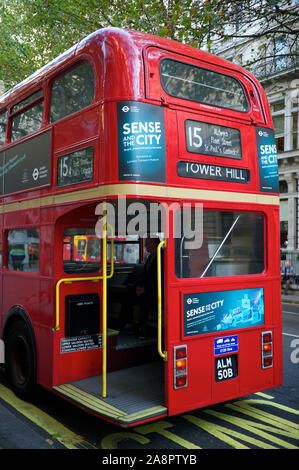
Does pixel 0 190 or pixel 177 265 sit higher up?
pixel 0 190

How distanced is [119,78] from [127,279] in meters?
3.40

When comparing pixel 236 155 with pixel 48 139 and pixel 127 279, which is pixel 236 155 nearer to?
pixel 48 139

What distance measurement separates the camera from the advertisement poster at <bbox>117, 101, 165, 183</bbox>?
4012 mm

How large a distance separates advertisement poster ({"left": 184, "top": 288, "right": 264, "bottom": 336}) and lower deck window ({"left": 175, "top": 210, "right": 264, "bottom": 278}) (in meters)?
0.24

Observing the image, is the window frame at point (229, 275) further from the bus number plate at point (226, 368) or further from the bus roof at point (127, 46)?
the bus roof at point (127, 46)

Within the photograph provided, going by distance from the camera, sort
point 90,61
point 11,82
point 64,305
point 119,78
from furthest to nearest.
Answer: point 11,82
point 64,305
point 90,61
point 119,78

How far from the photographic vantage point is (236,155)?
4777 mm

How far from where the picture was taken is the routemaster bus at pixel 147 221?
4148mm

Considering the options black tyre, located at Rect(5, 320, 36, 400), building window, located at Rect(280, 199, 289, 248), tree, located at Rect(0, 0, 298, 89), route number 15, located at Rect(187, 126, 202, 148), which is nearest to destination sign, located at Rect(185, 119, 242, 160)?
route number 15, located at Rect(187, 126, 202, 148)

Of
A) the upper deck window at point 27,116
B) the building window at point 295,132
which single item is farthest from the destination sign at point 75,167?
the building window at point 295,132

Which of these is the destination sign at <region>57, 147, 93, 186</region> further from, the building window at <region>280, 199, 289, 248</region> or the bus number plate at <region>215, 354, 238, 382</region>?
the building window at <region>280, 199, 289, 248</region>

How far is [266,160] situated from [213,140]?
2.76ft

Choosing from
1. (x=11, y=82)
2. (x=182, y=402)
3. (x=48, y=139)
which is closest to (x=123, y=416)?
(x=182, y=402)

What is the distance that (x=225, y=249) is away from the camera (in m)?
4.76
